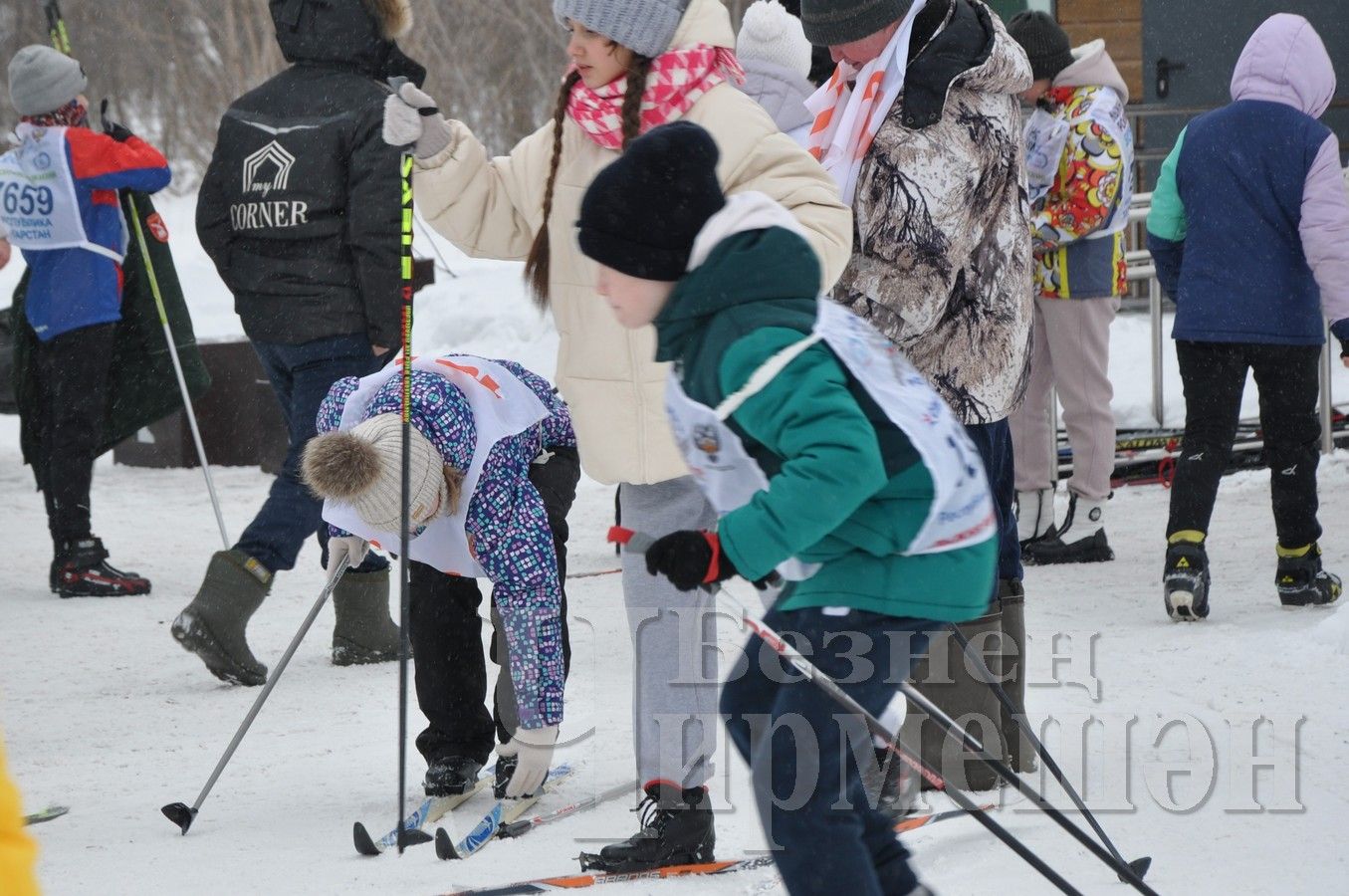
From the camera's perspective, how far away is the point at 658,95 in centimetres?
328

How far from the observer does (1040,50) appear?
20.5 ft

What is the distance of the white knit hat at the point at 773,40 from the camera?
5176mm

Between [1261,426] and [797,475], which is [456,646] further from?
[1261,426]

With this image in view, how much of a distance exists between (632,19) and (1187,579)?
9.43 feet

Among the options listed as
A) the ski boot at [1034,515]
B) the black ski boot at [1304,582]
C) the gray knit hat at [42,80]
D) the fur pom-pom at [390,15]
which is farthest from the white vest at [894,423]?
the gray knit hat at [42,80]

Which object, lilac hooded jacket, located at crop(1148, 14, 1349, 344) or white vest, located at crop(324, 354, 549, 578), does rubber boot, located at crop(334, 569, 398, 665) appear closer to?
white vest, located at crop(324, 354, 549, 578)

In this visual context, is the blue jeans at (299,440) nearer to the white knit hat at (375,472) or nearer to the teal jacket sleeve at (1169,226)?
the white knit hat at (375,472)

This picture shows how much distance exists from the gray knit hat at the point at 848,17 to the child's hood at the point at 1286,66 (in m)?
2.07

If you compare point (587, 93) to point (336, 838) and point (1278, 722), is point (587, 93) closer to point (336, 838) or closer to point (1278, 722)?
point (336, 838)

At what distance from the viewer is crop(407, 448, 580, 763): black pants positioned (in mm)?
3785

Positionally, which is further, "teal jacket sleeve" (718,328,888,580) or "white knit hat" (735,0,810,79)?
"white knit hat" (735,0,810,79)

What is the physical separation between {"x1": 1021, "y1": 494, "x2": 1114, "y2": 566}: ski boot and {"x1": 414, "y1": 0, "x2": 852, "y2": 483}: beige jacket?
3.32 metres

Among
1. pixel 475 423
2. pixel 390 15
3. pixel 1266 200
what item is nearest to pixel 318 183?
pixel 390 15

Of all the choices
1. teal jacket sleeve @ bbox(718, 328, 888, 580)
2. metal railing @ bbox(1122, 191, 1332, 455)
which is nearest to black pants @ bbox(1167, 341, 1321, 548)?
metal railing @ bbox(1122, 191, 1332, 455)
